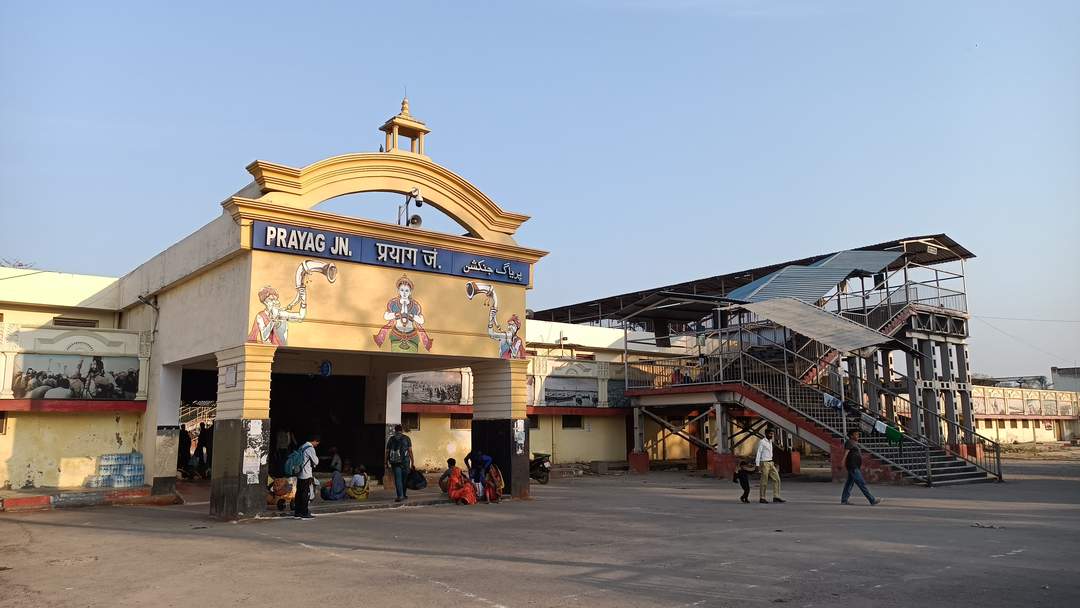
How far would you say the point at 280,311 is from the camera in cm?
A: 1549

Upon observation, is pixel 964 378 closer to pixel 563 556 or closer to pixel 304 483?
pixel 563 556

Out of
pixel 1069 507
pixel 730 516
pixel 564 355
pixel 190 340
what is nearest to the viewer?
pixel 730 516

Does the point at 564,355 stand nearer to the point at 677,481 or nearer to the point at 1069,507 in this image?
the point at 677,481

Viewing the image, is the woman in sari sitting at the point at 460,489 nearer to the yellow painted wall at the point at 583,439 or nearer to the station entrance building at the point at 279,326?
the station entrance building at the point at 279,326

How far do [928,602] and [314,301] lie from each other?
1225cm

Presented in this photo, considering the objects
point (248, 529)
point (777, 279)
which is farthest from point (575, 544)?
point (777, 279)

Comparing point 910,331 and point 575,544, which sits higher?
point 910,331

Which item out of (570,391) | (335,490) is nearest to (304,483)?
(335,490)

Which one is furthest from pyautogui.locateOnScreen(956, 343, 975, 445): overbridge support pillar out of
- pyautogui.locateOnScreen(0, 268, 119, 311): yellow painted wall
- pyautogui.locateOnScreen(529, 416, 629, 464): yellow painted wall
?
pyautogui.locateOnScreen(0, 268, 119, 311): yellow painted wall

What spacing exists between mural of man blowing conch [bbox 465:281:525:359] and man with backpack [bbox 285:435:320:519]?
5.26m

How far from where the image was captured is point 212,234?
17.0m

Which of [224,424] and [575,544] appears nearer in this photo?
[575,544]

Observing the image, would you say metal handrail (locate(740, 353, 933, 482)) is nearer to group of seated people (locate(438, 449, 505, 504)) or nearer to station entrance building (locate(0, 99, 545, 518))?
station entrance building (locate(0, 99, 545, 518))

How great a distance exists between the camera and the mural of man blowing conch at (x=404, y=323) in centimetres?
1688
